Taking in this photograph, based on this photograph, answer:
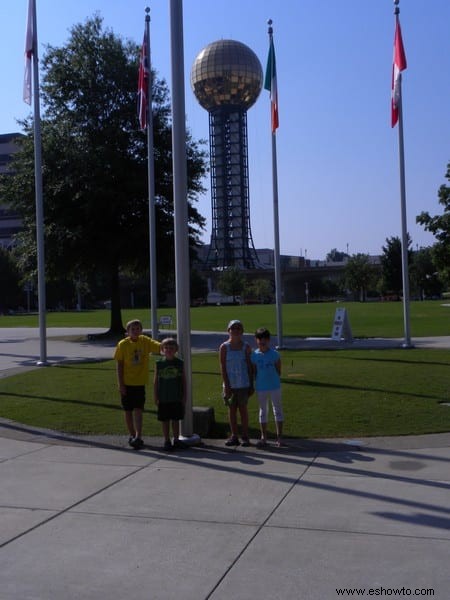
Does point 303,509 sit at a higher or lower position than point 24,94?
lower

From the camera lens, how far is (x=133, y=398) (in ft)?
29.7

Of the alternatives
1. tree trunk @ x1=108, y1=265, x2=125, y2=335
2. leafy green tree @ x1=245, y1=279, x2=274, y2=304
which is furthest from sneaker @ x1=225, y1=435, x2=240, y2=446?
leafy green tree @ x1=245, y1=279, x2=274, y2=304

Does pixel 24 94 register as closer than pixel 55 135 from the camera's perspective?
Yes

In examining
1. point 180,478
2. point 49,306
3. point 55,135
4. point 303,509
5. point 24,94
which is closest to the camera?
point 303,509

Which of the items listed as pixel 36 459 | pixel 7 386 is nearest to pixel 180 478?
pixel 36 459

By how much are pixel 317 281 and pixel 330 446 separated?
135167 mm

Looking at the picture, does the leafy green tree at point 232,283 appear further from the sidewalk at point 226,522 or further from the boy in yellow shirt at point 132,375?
the sidewalk at point 226,522

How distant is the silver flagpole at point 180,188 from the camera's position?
9.41m

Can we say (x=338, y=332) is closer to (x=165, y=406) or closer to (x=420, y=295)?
(x=165, y=406)

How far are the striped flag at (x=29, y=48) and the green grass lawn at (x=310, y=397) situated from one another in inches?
284

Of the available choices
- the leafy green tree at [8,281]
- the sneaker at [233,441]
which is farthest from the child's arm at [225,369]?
the leafy green tree at [8,281]

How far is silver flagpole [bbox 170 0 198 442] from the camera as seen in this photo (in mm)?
9406

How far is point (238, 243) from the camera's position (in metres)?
139

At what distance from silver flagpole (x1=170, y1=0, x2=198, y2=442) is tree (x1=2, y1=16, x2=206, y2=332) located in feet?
65.2
